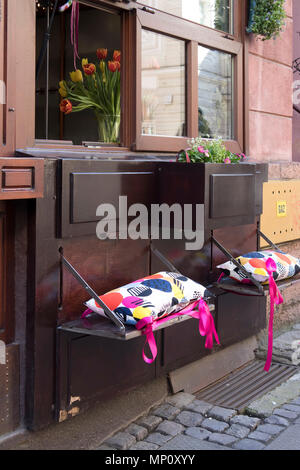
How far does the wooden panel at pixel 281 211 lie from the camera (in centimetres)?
577

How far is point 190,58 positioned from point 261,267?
5.94 ft

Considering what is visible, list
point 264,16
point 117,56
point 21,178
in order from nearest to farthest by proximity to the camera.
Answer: point 21,178
point 117,56
point 264,16

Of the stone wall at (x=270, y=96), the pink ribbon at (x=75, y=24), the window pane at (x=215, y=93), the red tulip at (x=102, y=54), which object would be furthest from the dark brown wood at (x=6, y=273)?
the stone wall at (x=270, y=96)

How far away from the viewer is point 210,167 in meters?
4.11

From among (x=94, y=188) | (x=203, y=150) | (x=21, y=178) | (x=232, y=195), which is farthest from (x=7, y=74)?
(x=232, y=195)

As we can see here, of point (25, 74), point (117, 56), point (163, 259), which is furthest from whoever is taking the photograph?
point (117, 56)

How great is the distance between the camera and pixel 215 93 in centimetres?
553

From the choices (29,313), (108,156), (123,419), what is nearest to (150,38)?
(108,156)

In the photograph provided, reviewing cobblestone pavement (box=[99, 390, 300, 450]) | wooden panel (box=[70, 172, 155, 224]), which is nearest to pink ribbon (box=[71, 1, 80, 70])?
wooden panel (box=[70, 172, 155, 224])

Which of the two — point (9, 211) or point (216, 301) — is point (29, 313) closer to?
point (9, 211)

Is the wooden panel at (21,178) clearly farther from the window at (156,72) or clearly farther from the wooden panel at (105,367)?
the wooden panel at (105,367)

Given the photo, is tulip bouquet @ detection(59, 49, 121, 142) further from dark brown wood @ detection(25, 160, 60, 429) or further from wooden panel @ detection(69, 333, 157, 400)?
wooden panel @ detection(69, 333, 157, 400)

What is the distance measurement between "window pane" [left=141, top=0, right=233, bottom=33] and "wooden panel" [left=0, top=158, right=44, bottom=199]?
190 cm

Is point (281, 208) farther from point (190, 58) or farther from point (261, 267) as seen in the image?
point (190, 58)
